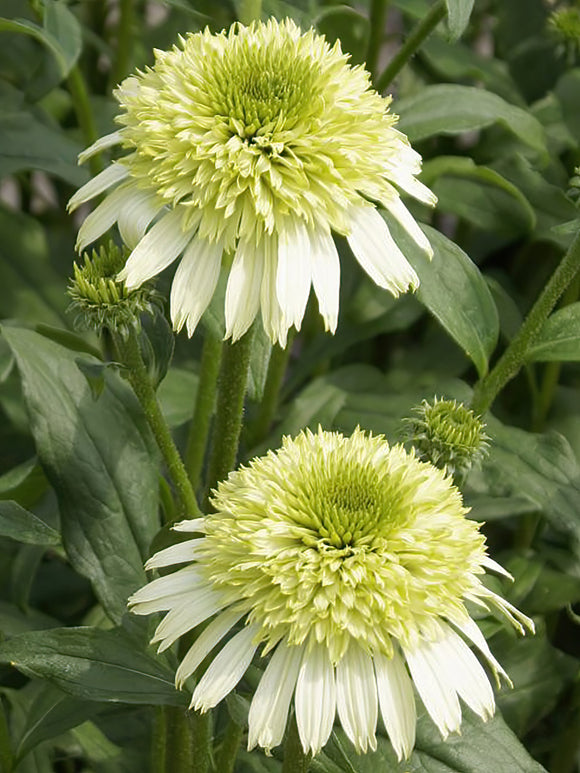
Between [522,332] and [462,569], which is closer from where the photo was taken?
→ [462,569]

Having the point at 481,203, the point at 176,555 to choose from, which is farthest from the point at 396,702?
the point at 481,203

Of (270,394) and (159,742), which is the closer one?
(159,742)

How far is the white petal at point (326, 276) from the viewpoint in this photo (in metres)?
0.57

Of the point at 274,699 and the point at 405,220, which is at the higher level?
the point at 405,220

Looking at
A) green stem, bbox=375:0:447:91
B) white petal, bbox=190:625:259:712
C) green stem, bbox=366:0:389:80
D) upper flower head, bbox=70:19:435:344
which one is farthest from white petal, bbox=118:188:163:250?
green stem, bbox=366:0:389:80

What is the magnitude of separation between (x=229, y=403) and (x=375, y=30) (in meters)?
0.49

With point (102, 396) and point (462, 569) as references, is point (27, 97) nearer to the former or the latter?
point (102, 396)

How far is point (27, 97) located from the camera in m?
0.88

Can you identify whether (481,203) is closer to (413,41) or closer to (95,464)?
(413,41)

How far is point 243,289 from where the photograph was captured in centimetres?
57

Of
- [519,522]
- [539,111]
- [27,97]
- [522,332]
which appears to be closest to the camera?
[522,332]

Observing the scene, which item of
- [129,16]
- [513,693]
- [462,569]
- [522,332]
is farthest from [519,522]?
[129,16]

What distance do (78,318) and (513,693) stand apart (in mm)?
517

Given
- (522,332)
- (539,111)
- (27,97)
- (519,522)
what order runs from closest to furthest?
1. (522,332)
2. (27,97)
3. (519,522)
4. (539,111)
